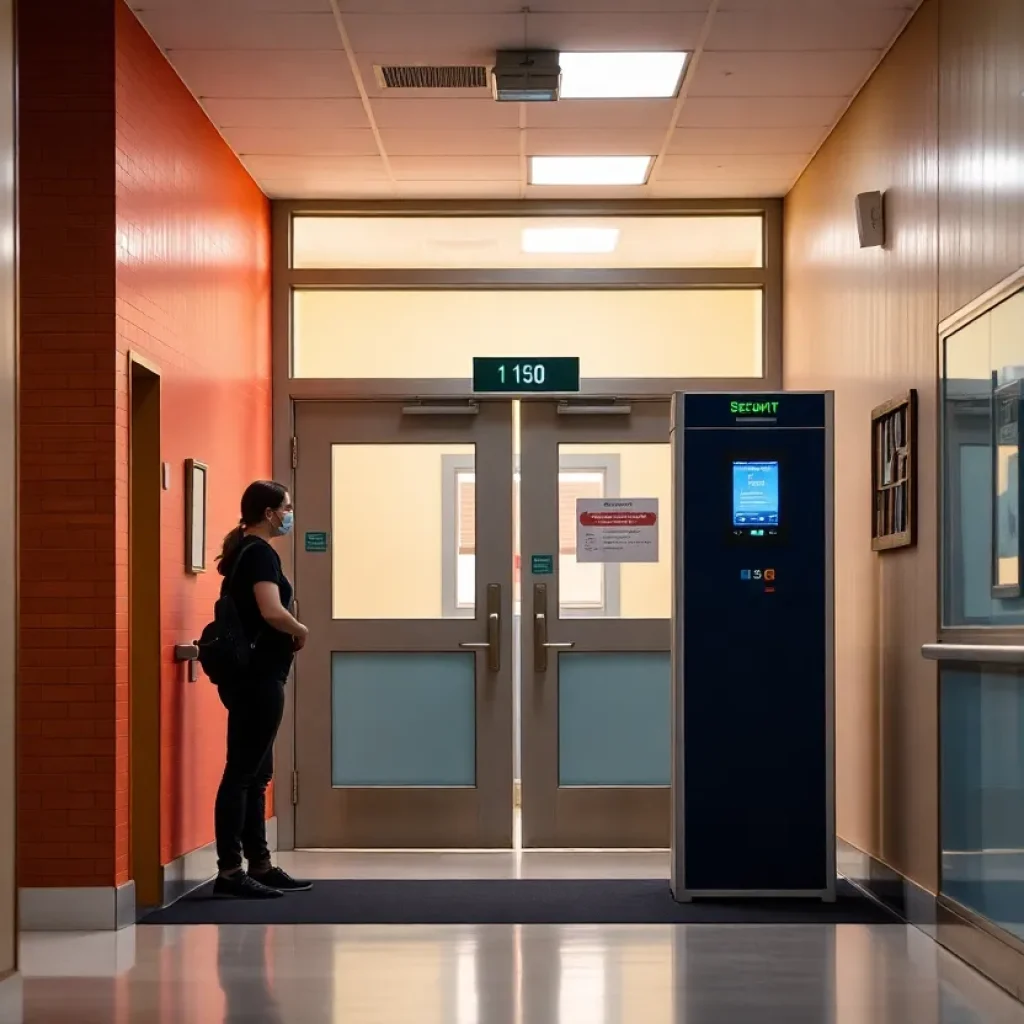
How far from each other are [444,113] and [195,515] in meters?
2.00

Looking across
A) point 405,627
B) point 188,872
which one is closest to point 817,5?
point 405,627

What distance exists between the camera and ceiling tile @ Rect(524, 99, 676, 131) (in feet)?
22.5

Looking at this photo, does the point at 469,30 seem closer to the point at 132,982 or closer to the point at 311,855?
the point at 132,982

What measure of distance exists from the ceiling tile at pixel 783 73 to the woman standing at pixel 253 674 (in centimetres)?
235

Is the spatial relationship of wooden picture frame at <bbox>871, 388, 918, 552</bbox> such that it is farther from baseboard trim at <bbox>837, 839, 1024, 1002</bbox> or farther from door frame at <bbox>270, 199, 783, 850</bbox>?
door frame at <bbox>270, 199, 783, 850</bbox>

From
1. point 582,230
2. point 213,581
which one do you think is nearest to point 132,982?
point 213,581

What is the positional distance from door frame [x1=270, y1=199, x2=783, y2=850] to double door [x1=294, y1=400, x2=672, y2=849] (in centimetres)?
11

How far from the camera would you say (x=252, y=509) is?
636cm

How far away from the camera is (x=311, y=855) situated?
26.1 feet

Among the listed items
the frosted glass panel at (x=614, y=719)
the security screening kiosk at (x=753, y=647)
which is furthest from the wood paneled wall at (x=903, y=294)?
the frosted glass panel at (x=614, y=719)

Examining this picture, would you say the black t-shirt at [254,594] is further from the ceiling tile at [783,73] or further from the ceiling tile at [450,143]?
the ceiling tile at [783,73]

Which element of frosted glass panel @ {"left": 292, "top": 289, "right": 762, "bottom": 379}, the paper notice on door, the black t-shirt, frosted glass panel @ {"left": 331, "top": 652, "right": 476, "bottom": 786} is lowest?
frosted glass panel @ {"left": 331, "top": 652, "right": 476, "bottom": 786}

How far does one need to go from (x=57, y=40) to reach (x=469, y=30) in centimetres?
145

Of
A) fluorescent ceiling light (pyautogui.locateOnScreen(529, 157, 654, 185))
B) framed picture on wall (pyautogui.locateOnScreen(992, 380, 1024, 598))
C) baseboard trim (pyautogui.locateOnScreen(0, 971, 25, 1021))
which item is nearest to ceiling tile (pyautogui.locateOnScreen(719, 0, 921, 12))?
framed picture on wall (pyautogui.locateOnScreen(992, 380, 1024, 598))
